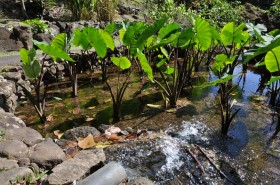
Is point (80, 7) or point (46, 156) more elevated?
point (80, 7)

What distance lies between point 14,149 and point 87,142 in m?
0.79

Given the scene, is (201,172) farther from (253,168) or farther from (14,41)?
(14,41)

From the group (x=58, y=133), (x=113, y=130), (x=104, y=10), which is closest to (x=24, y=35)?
(x=58, y=133)

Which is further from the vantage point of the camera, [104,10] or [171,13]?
[104,10]

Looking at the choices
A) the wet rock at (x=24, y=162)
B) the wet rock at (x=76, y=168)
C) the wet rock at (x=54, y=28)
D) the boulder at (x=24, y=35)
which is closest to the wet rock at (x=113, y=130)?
the wet rock at (x=76, y=168)

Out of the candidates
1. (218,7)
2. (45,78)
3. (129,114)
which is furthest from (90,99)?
(218,7)

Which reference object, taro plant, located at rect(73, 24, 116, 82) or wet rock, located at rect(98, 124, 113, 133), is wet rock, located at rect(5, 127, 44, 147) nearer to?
wet rock, located at rect(98, 124, 113, 133)

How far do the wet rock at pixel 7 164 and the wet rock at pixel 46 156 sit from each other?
158mm

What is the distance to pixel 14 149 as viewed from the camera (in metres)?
2.37

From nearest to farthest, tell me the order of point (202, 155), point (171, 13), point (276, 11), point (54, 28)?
point (202, 155) → point (54, 28) → point (171, 13) → point (276, 11)

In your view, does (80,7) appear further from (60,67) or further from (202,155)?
(202,155)

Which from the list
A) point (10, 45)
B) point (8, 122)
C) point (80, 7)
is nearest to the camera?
point (8, 122)

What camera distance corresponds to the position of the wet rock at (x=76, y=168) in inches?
78.4

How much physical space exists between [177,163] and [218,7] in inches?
350
